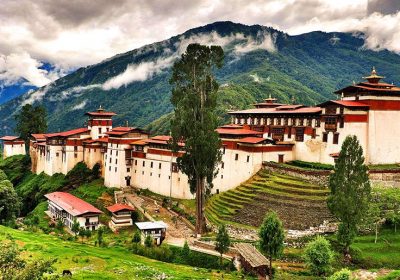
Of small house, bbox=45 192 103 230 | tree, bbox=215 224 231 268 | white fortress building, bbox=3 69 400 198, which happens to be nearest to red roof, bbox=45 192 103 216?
small house, bbox=45 192 103 230

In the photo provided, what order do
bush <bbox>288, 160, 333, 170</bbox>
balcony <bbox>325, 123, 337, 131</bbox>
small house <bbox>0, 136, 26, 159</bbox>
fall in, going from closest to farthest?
1. bush <bbox>288, 160, 333, 170</bbox>
2. balcony <bbox>325, 123, 337, 131</bbox>
3. small house <bbox>0, 136, 26, 159</bbox>

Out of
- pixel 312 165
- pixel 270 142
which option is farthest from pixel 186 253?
pixel 270 142

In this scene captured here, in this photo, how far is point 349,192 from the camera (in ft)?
123

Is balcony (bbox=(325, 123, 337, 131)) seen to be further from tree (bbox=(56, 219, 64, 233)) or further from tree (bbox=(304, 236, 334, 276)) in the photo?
tree (bbox=(56, 219, 64, 233))

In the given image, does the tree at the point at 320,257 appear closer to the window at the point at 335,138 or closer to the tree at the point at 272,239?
the tree at the point at 272,239

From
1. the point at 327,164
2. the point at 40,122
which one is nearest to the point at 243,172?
the point at 327,164

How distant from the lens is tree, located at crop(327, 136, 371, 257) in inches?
1454

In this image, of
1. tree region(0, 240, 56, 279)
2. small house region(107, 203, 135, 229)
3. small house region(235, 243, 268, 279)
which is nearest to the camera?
tree region(0, 240, 56, 279)

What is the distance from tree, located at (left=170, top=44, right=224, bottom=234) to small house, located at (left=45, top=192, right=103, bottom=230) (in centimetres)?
1681

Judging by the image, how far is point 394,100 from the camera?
173 ft

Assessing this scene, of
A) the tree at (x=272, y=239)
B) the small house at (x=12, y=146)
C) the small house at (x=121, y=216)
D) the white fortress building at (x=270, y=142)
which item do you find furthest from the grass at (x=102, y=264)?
the small house at (x=12, y=146)

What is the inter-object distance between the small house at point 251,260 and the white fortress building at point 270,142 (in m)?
16.4

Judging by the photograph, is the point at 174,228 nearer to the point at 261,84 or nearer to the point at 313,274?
the point at 313,274

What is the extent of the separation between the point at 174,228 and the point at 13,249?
31.3m
